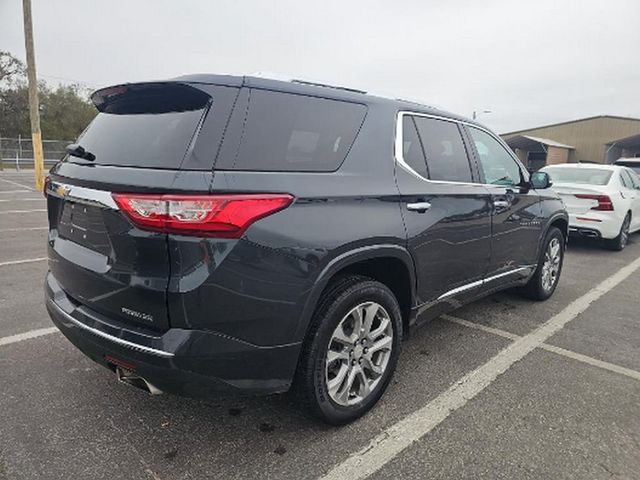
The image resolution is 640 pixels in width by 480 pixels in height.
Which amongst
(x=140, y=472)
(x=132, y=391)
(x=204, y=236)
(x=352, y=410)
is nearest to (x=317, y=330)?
(x=352, y=410)

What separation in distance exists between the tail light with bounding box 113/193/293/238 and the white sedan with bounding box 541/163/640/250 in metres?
7.13

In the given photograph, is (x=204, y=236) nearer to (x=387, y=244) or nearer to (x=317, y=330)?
(x=317, y=330)

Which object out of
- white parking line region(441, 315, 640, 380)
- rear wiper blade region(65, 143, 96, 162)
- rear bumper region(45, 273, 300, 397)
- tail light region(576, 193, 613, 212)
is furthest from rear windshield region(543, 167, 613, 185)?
rear wiper blade region(65, 143, 96, 162)

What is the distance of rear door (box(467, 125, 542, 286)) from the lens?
375cm

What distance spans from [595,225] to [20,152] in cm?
3181

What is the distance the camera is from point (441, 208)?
3.07m

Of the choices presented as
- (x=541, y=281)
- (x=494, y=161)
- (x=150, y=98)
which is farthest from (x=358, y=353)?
(x=541, y=281)

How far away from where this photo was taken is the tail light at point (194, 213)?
1.94m

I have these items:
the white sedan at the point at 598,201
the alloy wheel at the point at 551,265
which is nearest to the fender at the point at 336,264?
the alloy wheel at the point at 551,265

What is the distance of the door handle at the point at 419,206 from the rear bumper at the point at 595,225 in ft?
19.2

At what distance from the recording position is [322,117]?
2.50 meters

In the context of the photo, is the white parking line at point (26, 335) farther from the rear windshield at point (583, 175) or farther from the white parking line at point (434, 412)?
the rear windshield at point (583, 175)

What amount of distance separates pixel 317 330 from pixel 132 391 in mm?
1338

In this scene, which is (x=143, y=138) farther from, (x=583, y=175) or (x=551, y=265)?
(x=583, y=175)
